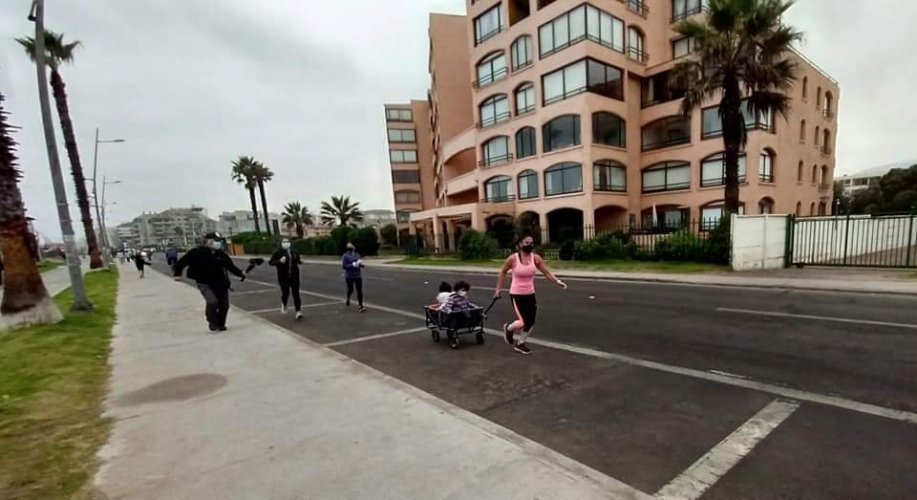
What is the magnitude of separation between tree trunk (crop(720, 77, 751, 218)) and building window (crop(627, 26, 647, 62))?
14.8 metres

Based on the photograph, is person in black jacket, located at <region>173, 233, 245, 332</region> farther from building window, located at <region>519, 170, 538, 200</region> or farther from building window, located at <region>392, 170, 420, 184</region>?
building window, located at <region>392, 170, 420, 184</region>

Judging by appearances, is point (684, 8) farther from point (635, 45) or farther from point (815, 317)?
point (815, 317)

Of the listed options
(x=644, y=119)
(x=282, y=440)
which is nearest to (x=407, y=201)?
(x=644, y=119)

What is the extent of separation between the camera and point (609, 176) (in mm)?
28453

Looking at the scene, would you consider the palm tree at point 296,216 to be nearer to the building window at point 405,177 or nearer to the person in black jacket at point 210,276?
the building window at point 405,177

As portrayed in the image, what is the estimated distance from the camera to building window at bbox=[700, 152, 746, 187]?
26.2 meters

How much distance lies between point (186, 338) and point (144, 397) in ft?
11.5

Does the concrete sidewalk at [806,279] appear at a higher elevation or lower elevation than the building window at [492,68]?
lower

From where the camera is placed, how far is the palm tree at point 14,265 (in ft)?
28.1

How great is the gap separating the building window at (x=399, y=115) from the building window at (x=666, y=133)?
127ft

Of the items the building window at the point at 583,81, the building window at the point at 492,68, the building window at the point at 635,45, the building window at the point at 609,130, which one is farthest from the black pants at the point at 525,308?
the building window at the point at 492,68

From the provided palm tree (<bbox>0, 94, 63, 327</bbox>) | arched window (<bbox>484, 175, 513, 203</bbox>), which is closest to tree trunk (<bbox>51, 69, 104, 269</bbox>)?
palm tree (<bbox>0, 94, 63, 327</bbox>)

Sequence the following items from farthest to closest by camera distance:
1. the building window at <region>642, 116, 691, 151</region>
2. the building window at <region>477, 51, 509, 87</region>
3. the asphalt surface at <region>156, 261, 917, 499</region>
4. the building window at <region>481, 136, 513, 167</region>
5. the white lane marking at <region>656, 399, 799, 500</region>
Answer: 1. the building window at <region>481, 136, 513, 167</region>
2. the building window at <region>477, 51, 509, 87</region>
3. the building window at <region>642, 116, 691, 151</region>
4. the asphalt surface at <region>156, 261, 917, 499</region>
5. the white lane marking at <region>656, 399, 799, 500</region>

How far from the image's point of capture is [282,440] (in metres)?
3.57
